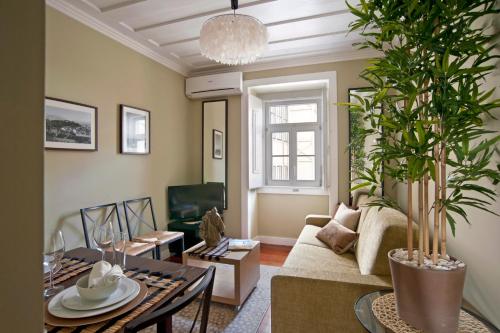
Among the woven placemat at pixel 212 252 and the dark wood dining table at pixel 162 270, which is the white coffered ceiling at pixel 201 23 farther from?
the woven placemat at pixel 212 252

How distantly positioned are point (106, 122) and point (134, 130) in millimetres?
375

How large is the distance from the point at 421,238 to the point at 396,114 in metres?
0.51

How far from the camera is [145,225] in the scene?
11.0ft

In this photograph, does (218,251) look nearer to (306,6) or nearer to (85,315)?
(85,315)

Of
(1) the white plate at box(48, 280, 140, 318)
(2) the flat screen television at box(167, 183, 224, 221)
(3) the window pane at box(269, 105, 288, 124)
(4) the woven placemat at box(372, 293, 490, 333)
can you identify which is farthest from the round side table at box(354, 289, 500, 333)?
(3) the window pane at box(269, 105, 288, 124)

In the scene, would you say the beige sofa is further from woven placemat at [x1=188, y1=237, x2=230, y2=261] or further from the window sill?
the window sill

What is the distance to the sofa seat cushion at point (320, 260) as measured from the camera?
220cm

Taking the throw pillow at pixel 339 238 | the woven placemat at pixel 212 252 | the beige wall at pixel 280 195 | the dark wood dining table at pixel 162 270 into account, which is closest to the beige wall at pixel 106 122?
the beige wall at pixel 280 195

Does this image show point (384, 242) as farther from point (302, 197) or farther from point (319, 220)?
point (302, 197)

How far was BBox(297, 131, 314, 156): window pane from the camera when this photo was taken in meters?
4.30

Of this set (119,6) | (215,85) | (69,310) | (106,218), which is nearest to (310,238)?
(106,218)

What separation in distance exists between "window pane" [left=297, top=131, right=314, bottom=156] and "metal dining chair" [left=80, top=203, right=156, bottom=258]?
2.70 metres

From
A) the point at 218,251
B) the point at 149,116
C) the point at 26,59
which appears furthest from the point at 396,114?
the point at 149,116

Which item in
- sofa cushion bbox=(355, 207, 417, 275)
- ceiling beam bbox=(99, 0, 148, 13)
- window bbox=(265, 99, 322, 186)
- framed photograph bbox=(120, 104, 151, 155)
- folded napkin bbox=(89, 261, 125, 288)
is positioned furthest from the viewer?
window bbox=(265, 99, 322, 186)
